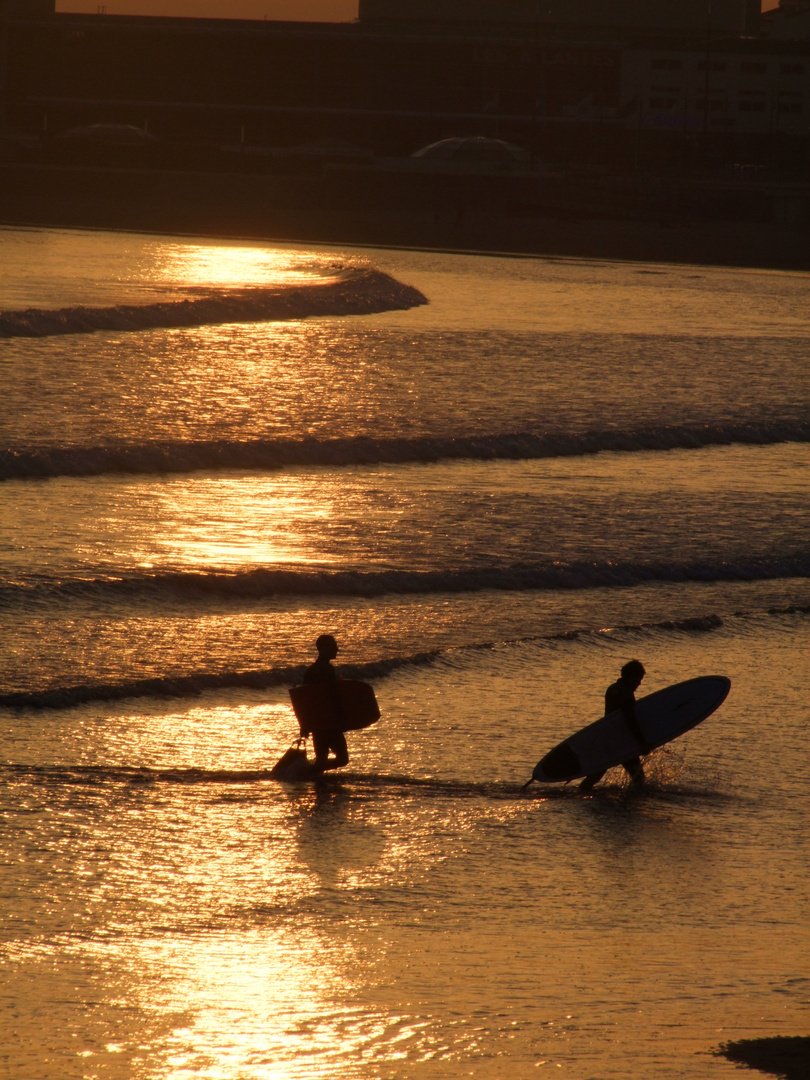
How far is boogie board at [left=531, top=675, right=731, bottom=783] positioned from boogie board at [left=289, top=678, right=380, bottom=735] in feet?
3.41

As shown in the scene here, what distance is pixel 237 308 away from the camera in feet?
108

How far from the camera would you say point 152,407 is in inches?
805

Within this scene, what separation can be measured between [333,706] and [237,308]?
1015 inches

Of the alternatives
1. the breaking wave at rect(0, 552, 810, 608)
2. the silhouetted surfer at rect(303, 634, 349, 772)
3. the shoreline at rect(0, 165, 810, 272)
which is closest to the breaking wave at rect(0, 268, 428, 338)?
the breaking wave at rect(0, 552, 810, 608)

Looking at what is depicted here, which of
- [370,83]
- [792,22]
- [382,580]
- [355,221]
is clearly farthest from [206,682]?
[792,22]

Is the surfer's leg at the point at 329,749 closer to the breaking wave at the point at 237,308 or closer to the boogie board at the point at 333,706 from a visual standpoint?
the boogie board at the point at 333,706

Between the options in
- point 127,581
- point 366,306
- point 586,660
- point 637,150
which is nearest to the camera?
point 586,660

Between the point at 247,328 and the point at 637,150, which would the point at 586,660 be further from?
the point at 637,150

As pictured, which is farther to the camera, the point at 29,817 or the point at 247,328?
the point at 247,328

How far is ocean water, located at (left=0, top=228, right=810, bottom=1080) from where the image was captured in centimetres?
560

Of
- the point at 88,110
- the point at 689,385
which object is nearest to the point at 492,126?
the point at 88,110

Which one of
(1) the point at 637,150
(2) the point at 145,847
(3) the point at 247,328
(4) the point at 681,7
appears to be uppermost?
(4) the point at 681,7

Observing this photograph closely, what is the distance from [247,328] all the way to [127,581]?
19.2 meters

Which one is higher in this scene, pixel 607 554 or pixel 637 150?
pixel 637 150
